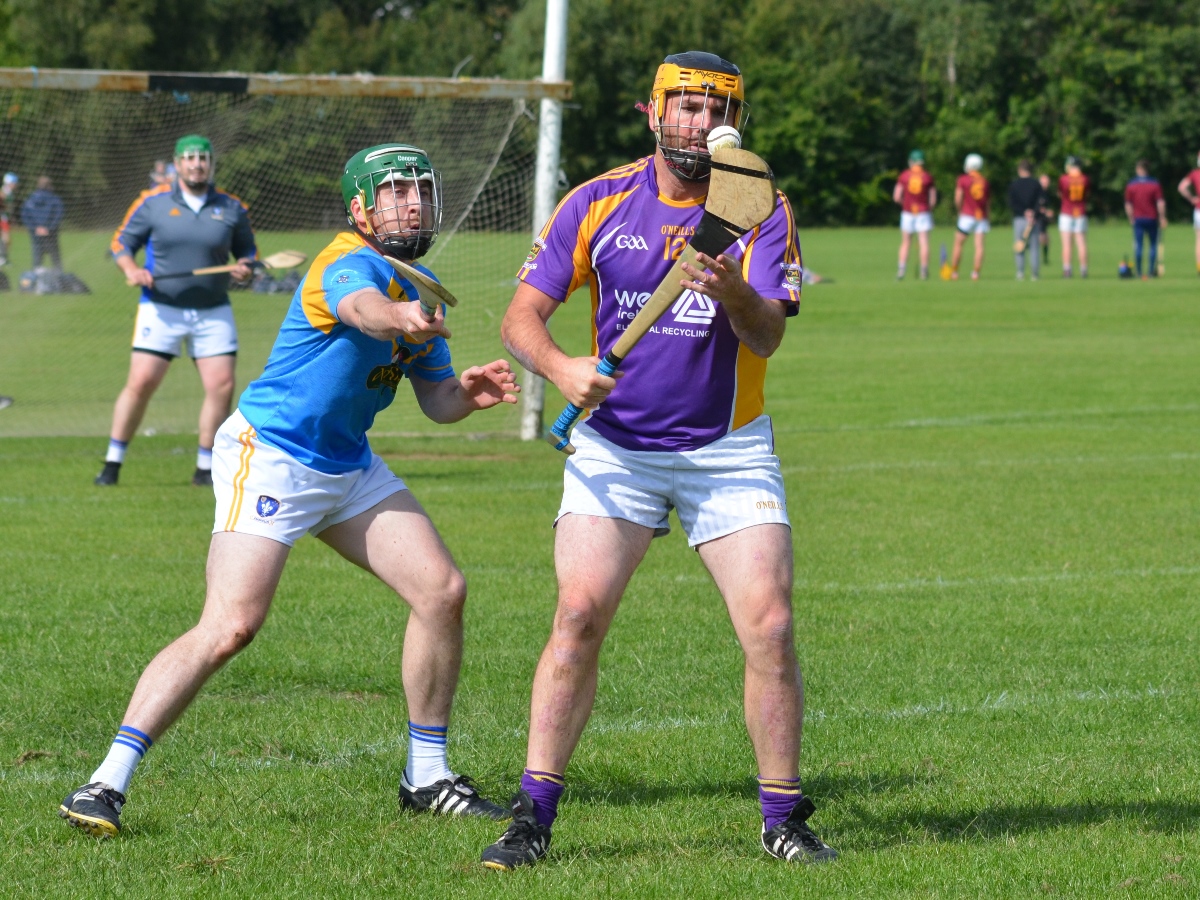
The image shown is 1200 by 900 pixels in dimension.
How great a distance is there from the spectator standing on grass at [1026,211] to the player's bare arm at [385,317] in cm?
2733

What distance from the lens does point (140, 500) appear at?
35.8 ft

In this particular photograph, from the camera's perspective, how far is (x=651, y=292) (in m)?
4.50

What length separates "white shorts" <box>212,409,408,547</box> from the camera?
15.6ft

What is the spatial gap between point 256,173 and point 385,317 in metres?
15.6

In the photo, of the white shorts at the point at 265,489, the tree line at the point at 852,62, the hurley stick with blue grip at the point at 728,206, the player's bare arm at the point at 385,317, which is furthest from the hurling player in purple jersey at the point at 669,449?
the tree line at the point at 852,62

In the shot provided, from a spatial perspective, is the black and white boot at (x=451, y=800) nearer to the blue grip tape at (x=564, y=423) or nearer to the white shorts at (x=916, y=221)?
the blue grip tape at (x=564, y=423)

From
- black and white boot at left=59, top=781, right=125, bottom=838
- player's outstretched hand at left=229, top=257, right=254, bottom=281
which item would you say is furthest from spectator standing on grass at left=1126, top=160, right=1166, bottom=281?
black and white boot at left=59, top=781, right=125, bottom=838

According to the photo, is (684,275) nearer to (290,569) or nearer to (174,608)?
(174,608)

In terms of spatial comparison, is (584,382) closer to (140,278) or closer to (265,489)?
(265,489)

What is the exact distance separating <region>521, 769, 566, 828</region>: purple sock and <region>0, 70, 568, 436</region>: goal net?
30.7ft

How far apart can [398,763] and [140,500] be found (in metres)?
6.04

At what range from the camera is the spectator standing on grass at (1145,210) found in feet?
98.5

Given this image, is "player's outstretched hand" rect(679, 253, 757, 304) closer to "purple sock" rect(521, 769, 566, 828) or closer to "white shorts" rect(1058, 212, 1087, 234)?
"purple sock" rect(521, 769, 566, 828)

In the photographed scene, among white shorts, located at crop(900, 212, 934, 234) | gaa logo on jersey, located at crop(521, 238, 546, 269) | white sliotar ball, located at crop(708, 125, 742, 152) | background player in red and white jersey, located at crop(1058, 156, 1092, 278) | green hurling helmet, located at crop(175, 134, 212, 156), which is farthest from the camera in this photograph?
white shorts, located at crop(900, 212, 934, 234)
